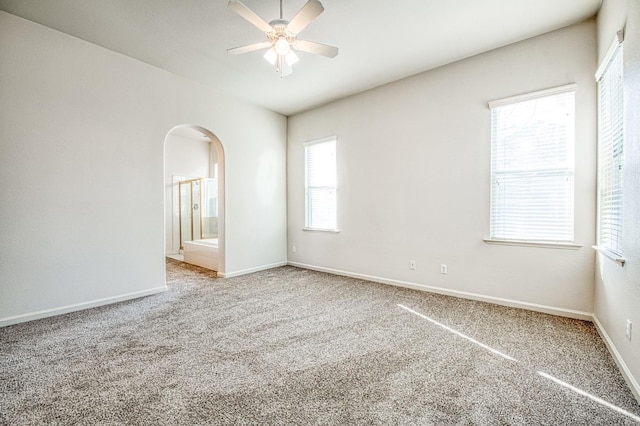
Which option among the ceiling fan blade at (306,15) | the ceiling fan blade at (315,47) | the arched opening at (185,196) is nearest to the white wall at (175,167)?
the arched opening at (185,196)

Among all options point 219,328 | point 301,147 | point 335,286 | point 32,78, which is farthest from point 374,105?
point 32,78

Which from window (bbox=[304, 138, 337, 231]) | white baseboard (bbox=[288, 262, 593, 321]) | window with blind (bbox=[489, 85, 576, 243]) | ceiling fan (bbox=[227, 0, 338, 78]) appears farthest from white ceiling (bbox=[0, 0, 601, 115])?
white baseboard (bbox=[288, 262, 593, 321])

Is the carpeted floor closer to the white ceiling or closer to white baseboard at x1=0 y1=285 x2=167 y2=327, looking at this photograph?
white baseboard at x1=0 y1=285 x2=167 y2=327

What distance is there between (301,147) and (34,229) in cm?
383

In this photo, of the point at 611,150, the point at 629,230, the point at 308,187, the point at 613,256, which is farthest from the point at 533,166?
the point at 308,187

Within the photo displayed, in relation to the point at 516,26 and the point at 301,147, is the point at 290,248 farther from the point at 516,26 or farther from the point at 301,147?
the point at 516,26

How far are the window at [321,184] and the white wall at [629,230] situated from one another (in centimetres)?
340

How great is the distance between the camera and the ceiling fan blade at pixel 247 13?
6.91ft

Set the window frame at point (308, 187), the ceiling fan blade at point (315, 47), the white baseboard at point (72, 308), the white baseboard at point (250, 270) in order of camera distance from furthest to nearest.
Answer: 1. the window frame at point (308, 187)
2. the white baseboard at point (250, 270)
3. the white baseboard at point (72, 308)
4. the ceiling fan blade at point (315, 47)

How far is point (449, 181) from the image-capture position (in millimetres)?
3670

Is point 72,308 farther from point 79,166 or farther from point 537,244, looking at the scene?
point 537,244

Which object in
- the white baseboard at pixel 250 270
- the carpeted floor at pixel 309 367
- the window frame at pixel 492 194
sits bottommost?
the carpeted floor at pixel 309 367

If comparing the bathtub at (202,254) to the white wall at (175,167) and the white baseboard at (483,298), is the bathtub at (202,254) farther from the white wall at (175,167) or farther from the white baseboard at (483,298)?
the white baseboard at (483,298)

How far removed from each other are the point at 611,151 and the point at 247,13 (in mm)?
3136
